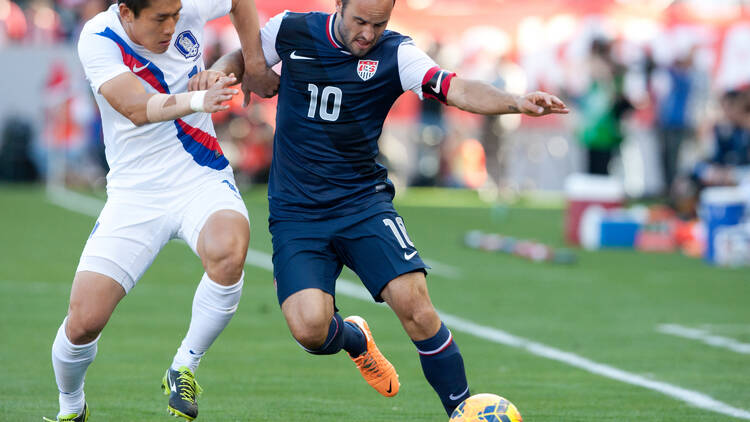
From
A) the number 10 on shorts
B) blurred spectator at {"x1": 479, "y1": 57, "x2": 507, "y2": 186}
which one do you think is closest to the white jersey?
the number 10 on shorts

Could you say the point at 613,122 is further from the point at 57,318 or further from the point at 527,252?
the point at 57,318

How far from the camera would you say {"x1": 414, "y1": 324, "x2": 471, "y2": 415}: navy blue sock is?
563cm

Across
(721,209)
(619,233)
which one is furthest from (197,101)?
(619,233)

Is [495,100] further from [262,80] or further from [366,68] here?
[262,80]

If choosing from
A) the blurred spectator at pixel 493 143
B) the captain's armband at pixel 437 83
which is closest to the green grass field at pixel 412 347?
the captain's armband at pixel 437 83

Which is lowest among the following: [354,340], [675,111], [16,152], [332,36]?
[16,152]

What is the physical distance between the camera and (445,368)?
222 inches

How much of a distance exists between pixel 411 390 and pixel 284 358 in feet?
4.03

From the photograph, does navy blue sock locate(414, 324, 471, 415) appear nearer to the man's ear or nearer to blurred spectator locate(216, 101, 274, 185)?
the man's ear

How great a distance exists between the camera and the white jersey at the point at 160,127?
585cm

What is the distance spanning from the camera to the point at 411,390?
7.02m

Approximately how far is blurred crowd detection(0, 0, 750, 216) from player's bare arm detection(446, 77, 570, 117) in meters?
16.4

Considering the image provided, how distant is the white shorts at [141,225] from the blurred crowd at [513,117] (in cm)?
1600

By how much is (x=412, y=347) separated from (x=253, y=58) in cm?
→ 299
